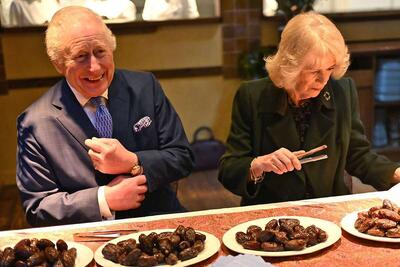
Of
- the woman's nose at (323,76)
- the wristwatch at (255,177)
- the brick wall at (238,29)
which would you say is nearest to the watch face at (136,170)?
the wristwatch at (255,177)

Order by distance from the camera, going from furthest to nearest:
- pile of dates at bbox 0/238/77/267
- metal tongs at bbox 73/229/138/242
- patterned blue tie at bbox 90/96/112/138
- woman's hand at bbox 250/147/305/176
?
patterned blue tie at bbox 90/96/112/138
woman's hand at bbox 250/147/305/176
metal tongs at bbox 73/229/138/242
pile of dates at bbox 0/238/77/267

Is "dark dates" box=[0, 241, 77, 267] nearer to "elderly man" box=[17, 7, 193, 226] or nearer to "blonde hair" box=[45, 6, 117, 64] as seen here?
"elderly man" box=[17, 7, 193, 226]

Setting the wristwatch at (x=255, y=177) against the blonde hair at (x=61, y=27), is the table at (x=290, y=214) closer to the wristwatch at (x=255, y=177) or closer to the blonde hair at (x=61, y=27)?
the wristwatch at (x=255, y=177)

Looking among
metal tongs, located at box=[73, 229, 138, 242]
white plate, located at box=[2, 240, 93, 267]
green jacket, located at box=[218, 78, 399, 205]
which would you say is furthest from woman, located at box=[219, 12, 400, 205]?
white plate, located at box=[2, 240, 93, 267]

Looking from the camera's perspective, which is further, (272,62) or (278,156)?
(272,62)

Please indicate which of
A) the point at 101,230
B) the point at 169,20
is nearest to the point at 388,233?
the point at 101,230

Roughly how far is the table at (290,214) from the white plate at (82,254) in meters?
0.03

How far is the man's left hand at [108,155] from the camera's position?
1935mm

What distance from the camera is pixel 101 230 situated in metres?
1.79

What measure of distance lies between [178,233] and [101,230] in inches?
13.2

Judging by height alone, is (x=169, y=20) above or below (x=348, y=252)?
above

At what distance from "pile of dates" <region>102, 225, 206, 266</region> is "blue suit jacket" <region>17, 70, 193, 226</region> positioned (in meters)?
0.46

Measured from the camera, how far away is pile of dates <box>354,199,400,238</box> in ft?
5.24

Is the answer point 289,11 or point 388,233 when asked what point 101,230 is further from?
point 289,11
